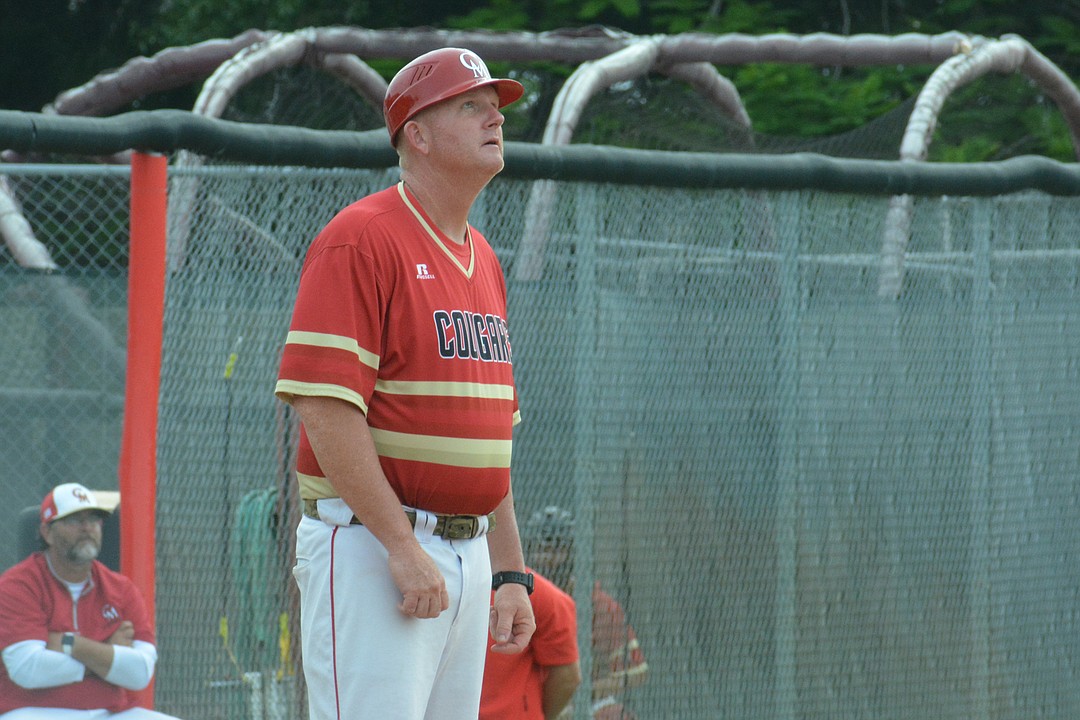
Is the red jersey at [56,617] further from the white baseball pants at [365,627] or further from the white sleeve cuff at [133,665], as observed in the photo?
the white baseball pants at [365,627]

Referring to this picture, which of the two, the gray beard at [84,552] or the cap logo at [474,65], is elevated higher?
the cap logo at [474,65]

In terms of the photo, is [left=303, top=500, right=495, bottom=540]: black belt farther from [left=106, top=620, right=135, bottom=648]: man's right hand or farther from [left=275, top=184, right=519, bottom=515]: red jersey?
[left=106, top=620, right=135, bottom=648]: man's right hand

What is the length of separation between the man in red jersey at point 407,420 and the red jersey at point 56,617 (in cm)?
161

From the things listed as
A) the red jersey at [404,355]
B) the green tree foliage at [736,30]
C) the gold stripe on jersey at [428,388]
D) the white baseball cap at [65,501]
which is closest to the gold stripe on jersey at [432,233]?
the red jersey at [404,355]

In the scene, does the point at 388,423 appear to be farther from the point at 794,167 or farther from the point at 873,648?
the point at 873,648

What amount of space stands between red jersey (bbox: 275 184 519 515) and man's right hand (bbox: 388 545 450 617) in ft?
0.51

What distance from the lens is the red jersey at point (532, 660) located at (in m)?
3.80

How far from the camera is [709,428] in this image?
181 inches

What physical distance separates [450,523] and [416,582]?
0.21 metres

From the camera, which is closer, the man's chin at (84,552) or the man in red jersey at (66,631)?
the man in red jersey at (66,631)

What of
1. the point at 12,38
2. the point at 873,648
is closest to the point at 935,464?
the point at 873,648

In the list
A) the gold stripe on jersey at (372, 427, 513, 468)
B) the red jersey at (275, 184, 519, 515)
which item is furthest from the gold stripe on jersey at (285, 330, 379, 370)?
the gold stripe on jersey at (372, 427, 513, 468)

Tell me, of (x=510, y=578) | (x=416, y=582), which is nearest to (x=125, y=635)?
(x=510, y=578)

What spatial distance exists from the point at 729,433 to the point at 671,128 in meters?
3.49
